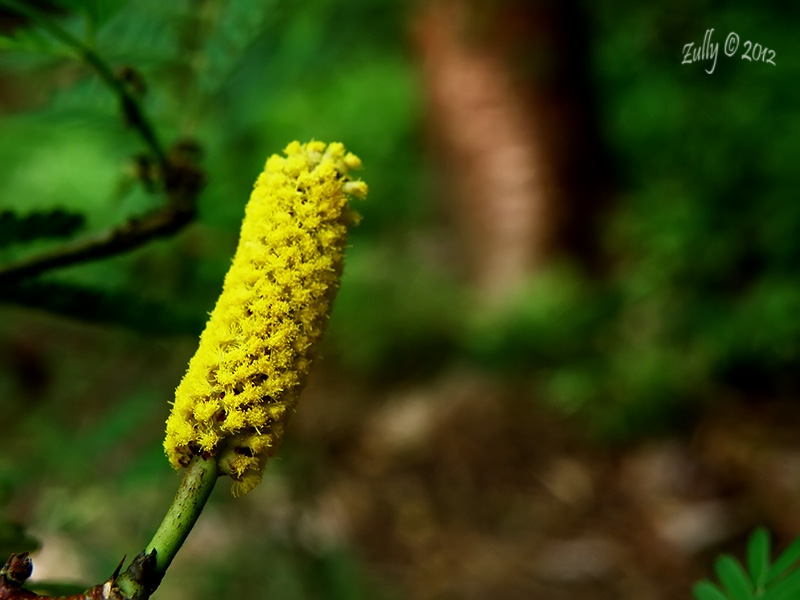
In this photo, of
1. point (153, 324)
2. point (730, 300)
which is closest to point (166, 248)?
point (153, 324)

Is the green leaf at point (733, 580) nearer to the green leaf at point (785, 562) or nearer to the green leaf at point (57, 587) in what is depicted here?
the green leaf at point (785, 562)

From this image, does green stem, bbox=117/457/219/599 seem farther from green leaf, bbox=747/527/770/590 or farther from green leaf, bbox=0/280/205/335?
green leaf, bbox=747/527/770/590

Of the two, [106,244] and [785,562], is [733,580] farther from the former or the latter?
[106,244]

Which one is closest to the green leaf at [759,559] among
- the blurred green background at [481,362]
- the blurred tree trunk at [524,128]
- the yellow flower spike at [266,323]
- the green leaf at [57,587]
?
the yellow flower spike at [266,323]

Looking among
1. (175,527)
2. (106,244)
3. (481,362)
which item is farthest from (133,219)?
(481,362)

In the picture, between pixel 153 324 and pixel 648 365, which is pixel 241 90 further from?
pixel 648 365
